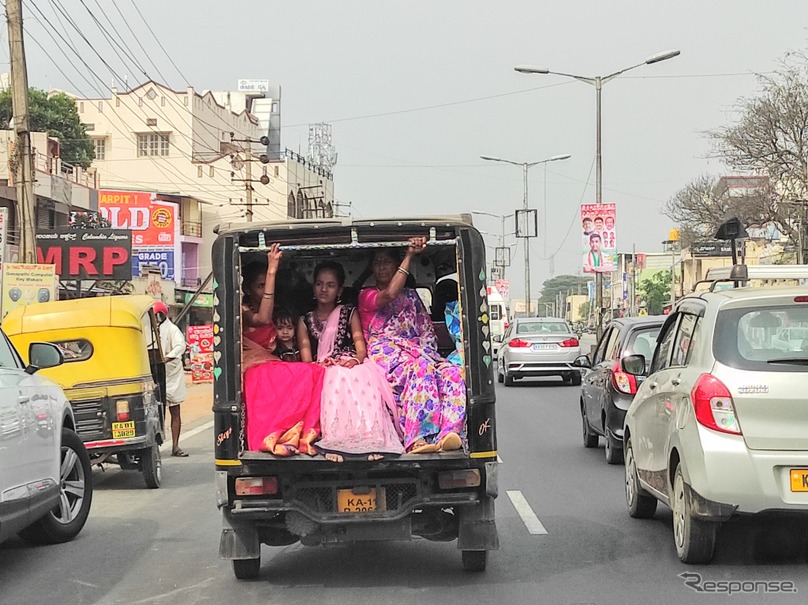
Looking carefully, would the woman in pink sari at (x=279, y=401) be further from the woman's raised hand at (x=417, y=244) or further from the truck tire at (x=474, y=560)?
the truck tire at (x=474, y=560)

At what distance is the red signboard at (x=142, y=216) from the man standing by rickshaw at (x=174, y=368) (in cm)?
4622

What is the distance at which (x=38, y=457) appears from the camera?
8.02 meters

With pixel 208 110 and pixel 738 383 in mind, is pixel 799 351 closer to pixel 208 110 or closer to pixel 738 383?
pixel 738 383

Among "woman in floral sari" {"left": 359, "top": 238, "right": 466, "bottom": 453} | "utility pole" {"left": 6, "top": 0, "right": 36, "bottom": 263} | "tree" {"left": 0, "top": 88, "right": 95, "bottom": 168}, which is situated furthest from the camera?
"tree" {"left": 0, "top": 88, "right": 95, "bottom": 168}

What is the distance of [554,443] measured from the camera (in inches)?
604

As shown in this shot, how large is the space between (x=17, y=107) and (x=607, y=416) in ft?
42.1

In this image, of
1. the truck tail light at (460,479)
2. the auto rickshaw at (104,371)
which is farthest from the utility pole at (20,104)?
the truck tail light at (460,479)

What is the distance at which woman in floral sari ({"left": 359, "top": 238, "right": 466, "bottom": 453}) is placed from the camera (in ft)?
23.0

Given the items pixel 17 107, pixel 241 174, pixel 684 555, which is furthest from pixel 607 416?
pixel 241 174

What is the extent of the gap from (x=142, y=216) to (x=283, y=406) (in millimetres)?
55135

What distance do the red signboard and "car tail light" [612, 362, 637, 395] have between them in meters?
49.9

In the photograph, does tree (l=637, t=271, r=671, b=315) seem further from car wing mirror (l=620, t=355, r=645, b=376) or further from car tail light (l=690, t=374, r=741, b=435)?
car tail light (l=690, t=374, r=741, b=435)

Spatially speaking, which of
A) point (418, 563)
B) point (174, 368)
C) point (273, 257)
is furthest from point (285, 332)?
point (174, 368)

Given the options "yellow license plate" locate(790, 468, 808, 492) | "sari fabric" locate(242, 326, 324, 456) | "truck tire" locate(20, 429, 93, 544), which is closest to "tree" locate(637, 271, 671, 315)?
"truck tire" locate(20, 429, 93, 544)
